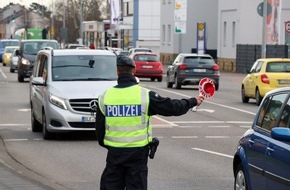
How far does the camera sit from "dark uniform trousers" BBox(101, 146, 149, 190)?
796cm

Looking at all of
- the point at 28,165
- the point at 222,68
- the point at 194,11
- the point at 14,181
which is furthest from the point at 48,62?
the point at 194,11

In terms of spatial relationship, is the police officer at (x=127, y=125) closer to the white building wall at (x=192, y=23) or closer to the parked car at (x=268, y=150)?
the parked car at (x=268, y=150)

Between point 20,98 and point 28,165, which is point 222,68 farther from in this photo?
point 28,165

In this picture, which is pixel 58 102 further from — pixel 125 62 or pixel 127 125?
pixel 127 125

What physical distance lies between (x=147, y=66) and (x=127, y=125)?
136ft

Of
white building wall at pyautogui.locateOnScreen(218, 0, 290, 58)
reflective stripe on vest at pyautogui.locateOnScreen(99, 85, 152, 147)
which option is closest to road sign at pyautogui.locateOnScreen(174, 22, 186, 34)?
white building wall at pyautogui.locateOnScreen(218, 0, 290, 58)

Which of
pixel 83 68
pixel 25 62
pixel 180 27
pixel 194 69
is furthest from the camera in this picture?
pixel 180 27

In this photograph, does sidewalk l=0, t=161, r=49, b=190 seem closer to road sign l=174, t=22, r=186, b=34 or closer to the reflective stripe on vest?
the reflective stripe on vest

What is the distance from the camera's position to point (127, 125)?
8086mm

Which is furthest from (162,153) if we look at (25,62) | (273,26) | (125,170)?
(273,26)

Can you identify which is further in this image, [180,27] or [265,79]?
[180,27]

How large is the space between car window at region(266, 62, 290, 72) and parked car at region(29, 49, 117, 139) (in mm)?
10201

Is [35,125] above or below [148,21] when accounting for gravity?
below

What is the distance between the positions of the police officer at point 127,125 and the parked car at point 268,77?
68.2ft
